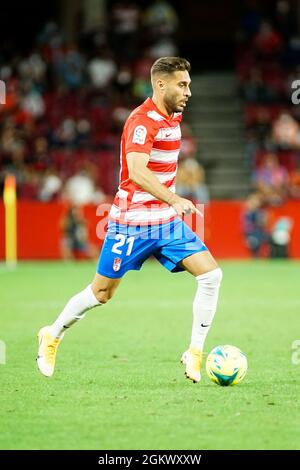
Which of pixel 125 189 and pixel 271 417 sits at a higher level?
pixel 125 189

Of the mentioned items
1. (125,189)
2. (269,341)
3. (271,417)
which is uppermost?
(125,189)

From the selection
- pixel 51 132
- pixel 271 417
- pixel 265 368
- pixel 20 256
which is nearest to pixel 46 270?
pixel 20 256

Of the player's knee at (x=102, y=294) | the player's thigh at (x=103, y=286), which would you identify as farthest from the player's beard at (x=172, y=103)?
the player's knee at (x=102, y=294)

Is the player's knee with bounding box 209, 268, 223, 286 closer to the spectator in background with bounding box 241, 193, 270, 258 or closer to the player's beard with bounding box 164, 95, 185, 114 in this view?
the player's beard with bounding box 164, 95, 185, 114

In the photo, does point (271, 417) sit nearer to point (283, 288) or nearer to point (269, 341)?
point (269, 341)

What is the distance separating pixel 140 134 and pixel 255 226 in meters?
14.9

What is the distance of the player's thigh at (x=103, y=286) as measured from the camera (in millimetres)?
8070

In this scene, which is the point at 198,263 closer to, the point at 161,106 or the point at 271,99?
the point at 161,106

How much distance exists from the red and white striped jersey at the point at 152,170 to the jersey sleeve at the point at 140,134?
1cm

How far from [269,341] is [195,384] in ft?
8.47

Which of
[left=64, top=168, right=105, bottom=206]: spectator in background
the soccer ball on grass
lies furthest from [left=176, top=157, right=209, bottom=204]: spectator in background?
the soccer ball on grass

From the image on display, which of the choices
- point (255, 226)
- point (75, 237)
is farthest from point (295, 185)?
point (75, 237)

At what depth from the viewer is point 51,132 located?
24.8 m

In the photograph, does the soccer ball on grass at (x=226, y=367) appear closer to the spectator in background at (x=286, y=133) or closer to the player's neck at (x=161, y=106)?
the player's neck at (x=161, y=106)
